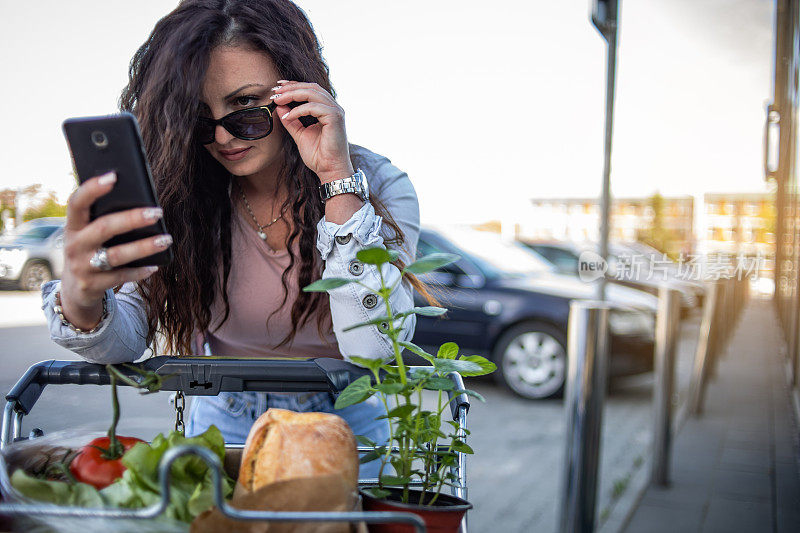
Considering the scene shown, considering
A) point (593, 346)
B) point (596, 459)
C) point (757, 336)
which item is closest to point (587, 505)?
point (596, 459)

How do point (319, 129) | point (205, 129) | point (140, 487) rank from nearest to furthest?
point (140, 487) → point (319, 129) → point (205, 129)

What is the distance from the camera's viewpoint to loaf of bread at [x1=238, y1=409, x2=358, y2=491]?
82cm

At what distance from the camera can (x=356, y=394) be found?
97 centimetres

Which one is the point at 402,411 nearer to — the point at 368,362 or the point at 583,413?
the point at 368,362

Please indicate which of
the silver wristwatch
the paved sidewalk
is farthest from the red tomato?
the paved sidewalk

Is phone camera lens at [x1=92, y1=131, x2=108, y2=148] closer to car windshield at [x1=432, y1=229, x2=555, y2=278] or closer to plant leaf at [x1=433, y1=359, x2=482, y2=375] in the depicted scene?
plant leaf at [x1=433, y1=359, x2=482, y2=375]

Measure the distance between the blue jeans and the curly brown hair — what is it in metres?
0.15

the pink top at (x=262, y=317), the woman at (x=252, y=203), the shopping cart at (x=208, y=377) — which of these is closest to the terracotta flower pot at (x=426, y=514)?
the shopping cart at (x=208, y=377)

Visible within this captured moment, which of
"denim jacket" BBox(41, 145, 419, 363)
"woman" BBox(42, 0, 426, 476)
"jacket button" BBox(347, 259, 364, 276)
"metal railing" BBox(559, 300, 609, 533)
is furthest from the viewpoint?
"metal railing" BBox(559, 300, 609, 533)

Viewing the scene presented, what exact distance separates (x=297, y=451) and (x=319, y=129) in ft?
3.06

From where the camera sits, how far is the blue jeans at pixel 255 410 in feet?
5.84

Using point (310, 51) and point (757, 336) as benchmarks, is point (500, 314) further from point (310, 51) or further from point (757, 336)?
point (757, 336)

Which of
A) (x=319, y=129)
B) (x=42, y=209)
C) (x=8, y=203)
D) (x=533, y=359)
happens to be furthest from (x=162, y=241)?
(x=533, y=359)

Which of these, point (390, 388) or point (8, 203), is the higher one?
point (8, 203)
